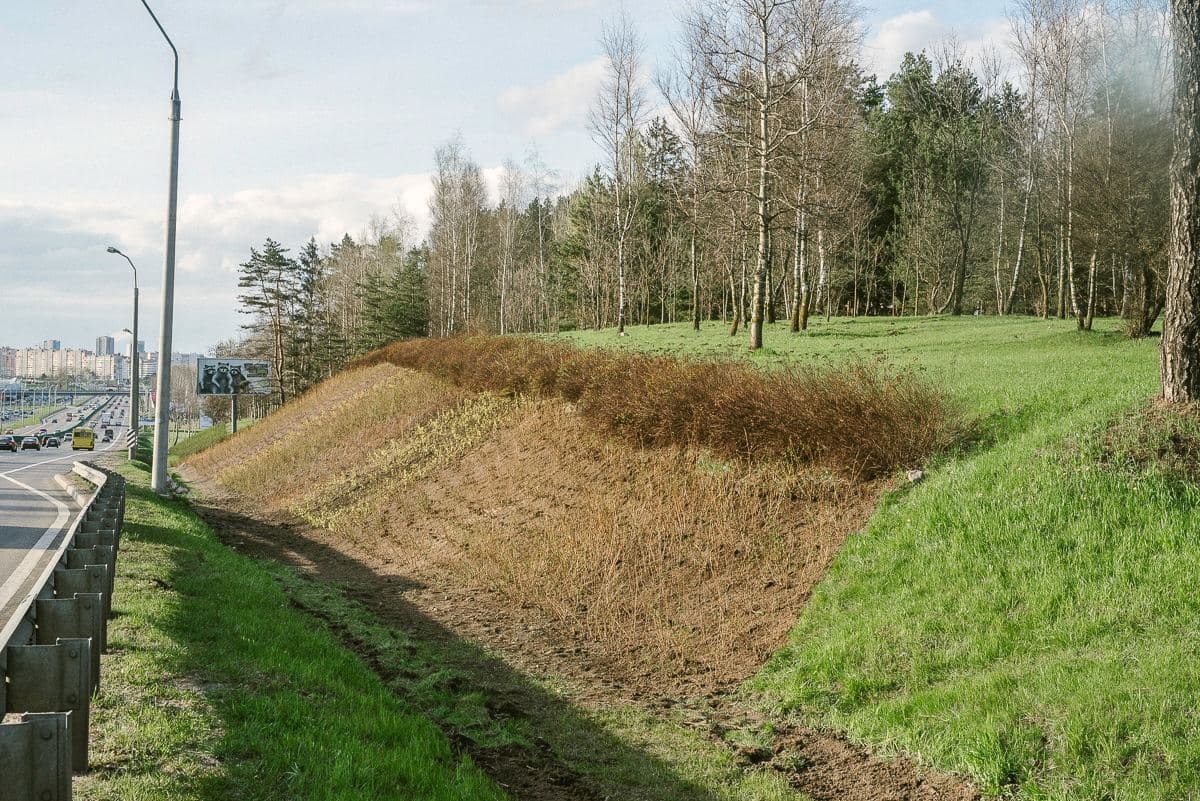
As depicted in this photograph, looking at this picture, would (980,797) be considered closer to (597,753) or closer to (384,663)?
(597,753)

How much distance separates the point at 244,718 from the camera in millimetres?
5309

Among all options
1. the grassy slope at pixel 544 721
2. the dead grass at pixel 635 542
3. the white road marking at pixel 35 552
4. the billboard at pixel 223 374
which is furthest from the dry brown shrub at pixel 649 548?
the billboard at pixel 223 374

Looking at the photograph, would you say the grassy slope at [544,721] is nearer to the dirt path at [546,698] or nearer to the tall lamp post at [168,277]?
the dirt path at [546,698]

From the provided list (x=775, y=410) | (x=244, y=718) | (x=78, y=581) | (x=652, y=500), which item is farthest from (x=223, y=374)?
(x=244, y=718)

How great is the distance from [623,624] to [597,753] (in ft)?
10.5

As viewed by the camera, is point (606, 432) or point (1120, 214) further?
point (1120, 214)

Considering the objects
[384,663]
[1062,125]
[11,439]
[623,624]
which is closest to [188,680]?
[384,663]

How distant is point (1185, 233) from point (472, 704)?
871 centimetres

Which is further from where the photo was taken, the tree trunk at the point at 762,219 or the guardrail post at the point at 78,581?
the tree trunk at the point at 762,219

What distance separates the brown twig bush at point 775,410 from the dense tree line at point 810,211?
10019mm

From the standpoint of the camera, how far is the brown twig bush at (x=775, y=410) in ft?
34.0

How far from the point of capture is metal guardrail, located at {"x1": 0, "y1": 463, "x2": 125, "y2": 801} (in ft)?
10.9

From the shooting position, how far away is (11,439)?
49.5m

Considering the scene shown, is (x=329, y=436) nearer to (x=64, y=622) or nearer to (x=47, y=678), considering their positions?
(x=64, y=622)
